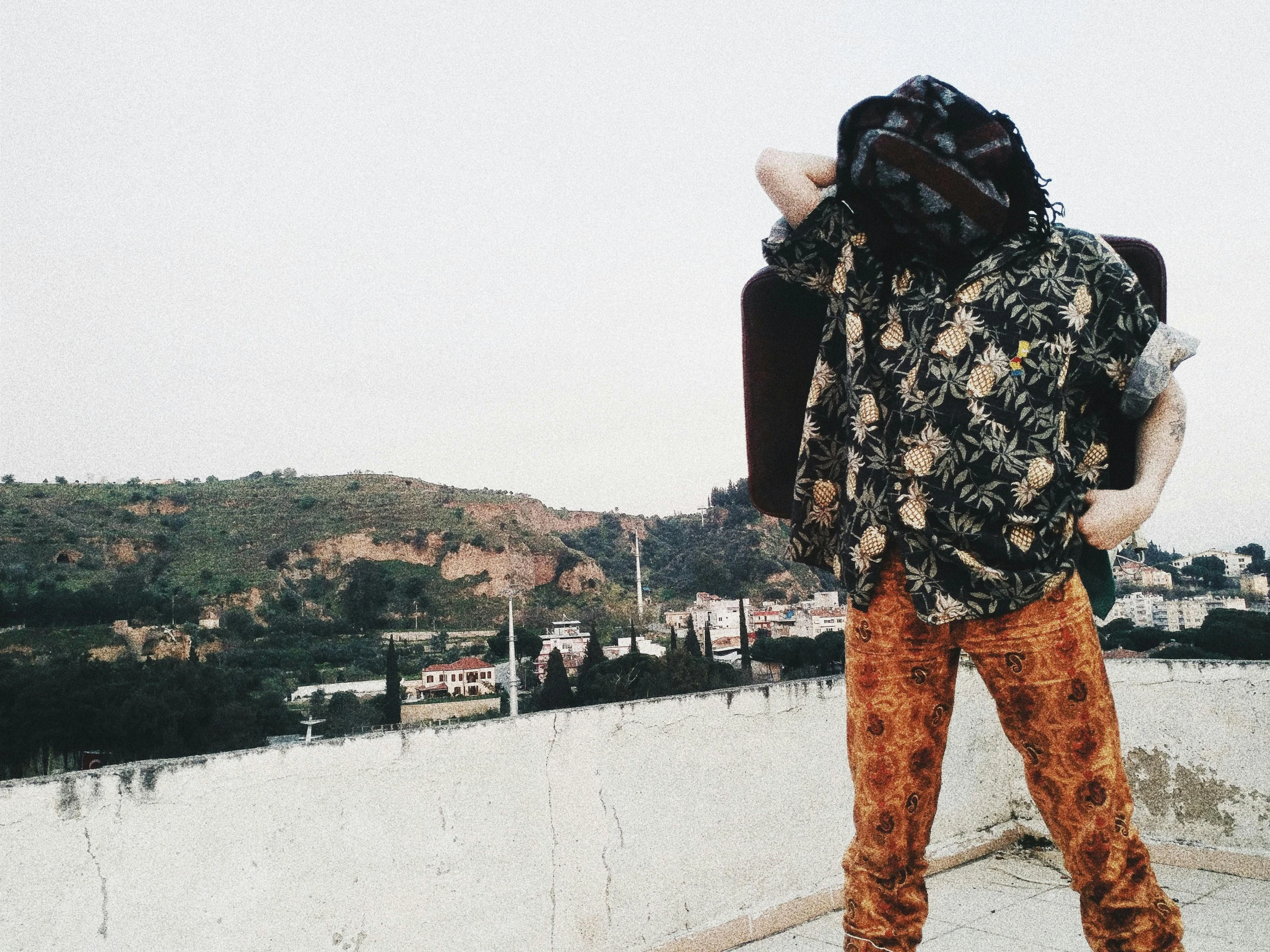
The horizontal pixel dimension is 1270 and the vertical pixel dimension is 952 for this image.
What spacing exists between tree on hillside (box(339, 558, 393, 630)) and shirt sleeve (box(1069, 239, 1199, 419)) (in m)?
48.8

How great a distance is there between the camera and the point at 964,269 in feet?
3.31

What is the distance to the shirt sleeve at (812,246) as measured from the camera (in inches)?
41.3

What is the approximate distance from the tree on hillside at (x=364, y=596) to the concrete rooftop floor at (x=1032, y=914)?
47597 mm

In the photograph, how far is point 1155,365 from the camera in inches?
38.4

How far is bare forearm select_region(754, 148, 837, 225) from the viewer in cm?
106

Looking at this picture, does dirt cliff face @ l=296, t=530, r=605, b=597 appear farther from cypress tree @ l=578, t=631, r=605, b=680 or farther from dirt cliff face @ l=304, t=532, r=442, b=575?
cypress tree @ l=578, t=631, r=605, b=680

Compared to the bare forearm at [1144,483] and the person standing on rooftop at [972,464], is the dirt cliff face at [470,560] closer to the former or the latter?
the person standing on rooftop at [972,464]

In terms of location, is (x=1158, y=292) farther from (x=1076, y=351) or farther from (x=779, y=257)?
(x=779, y=257)

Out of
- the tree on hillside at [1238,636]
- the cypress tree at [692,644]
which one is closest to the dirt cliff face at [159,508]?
the cypress tree at [692,644]

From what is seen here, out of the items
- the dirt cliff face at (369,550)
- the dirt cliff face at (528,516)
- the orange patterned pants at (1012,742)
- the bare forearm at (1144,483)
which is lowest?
the orange patterned pants at (1012,742)

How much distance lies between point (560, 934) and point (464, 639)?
46041 millimetres

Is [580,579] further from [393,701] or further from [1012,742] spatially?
[1012,742]

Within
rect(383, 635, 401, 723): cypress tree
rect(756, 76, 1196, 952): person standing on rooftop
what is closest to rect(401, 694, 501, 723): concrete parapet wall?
rect(383, 635, 401, 723): cypress tree

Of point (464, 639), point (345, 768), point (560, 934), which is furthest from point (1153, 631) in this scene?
point (464, 639)
